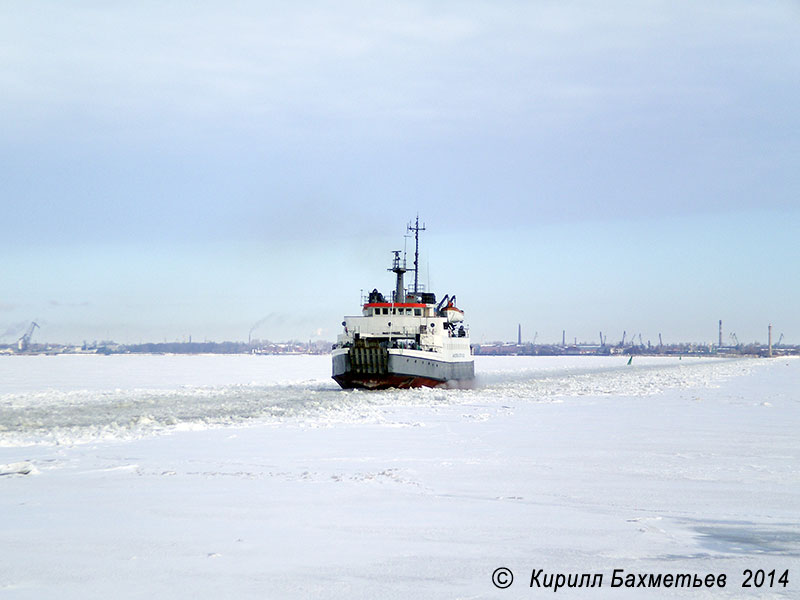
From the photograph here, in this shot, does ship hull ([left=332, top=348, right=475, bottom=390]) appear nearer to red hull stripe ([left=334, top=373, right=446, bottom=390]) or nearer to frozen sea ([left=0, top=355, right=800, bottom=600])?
red hull stripe ([left=334, top=373, right=446, bottom=390])

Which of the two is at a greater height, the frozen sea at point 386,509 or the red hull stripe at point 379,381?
the frozen sea at point 386,509

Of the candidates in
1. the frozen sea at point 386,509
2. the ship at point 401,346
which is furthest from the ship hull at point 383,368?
the frozen sea at point 386,509

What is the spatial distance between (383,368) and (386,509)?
34.3 m

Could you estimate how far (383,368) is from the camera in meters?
45.3

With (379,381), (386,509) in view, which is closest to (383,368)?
(379,381)

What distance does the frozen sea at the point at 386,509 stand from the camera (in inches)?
307

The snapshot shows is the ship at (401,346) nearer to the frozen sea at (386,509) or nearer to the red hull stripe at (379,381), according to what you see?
the red hull stripe at (379,381)

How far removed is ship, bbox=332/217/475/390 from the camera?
150 ft

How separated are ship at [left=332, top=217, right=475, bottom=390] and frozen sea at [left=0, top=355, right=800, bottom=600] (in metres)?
22.3

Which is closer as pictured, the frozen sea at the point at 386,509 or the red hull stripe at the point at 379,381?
the frozen sea at the point at 386,509

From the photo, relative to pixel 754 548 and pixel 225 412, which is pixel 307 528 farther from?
pixel 225 412

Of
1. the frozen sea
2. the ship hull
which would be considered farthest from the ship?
the frozen sea

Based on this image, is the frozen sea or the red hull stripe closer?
the frozen sea

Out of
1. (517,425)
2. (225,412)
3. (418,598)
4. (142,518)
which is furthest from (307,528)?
(225,412)
